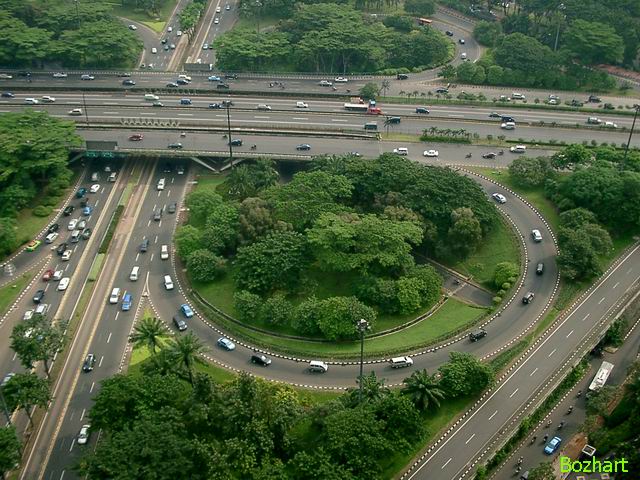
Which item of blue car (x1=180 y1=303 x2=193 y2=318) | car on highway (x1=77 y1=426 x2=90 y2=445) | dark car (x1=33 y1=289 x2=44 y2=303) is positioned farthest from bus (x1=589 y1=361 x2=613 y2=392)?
dark car (x1=33 y1=289 x2=44 y2=303)

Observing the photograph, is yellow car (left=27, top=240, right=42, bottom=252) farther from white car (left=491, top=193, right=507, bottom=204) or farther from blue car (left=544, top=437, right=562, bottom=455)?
blue car (left=544, top=437, right=562, bottom=455)

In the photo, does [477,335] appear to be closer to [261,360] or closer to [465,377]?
[465,377]

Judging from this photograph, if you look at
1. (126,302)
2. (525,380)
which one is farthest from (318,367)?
(126,302)

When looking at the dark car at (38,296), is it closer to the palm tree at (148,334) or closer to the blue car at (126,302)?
the blue car at (126,302)

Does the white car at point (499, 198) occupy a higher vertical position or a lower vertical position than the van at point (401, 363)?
higher

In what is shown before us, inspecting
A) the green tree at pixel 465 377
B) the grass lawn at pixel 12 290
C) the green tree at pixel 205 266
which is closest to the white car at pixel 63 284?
the grass lawn at pixel 12 290

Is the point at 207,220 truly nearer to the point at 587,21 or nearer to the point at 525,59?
the point at 525,59
